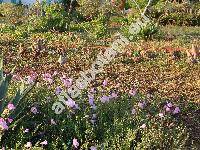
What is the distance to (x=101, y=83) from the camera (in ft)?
30.5

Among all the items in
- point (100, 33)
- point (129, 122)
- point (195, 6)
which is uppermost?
point (129, 122)

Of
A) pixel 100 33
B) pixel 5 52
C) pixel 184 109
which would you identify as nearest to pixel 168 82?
pixel 184 109

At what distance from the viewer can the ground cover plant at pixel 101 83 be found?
5.59 meters

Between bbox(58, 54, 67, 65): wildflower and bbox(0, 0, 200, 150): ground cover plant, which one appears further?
bbox(58, 54, 67, 65): wildflower

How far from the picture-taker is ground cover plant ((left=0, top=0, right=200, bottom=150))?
18.3ft

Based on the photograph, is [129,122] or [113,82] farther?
[113,82]

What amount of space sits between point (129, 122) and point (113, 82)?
3540 millimetres

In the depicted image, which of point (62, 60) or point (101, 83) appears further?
point (62, 60)

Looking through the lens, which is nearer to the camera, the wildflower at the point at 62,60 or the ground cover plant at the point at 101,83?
the ground cover plant at the point at 101,83

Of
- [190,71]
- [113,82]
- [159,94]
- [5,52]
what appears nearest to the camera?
[159,94]

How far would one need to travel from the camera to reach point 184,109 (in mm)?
7828

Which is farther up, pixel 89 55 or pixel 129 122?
pixel 129 122

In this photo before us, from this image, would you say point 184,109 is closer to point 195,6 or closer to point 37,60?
point 37,60

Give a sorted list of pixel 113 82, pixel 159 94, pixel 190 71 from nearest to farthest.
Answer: pixel 159 94 → pixel 113 82 → pixel 190 71
